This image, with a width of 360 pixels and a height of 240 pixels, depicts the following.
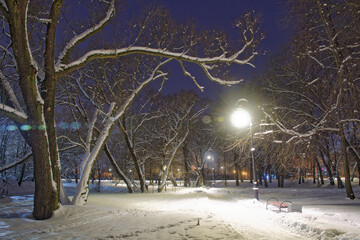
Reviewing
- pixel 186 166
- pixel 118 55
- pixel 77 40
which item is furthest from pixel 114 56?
pixel 186 166

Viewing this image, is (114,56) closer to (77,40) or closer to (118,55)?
(118,55)

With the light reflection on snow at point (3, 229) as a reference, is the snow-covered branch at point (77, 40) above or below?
above

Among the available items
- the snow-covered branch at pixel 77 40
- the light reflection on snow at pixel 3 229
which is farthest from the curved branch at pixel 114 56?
the light reflection on snow at pixel 3 229

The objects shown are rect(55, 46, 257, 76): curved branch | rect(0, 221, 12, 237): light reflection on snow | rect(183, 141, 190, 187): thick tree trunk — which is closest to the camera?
rect(0, 221, 12, 237): light reflection on snow

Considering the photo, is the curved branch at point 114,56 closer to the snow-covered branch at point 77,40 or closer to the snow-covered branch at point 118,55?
the snow-covered branch at point 118,55

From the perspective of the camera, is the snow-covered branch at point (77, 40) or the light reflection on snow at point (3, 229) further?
the snow-covered branch at point (77, 40)

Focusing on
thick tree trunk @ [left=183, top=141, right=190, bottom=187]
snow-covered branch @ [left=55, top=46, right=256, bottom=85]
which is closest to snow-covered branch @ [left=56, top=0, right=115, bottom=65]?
snow-covered branch @ [left=55, top=46, right=256, bottom=85]

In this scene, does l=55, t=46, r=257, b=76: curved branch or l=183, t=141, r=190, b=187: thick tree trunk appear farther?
l=183, t=141, r=190, b=187: thick tree trunk

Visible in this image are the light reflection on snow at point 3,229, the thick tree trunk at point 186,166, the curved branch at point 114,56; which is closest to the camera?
the light reflection on snow at point 3,229

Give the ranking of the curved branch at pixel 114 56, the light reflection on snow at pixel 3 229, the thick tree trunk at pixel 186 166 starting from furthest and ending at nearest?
the thick tree trunk at pixel 186 166 < the curved branch at pixel 114 56 < the light reflection on snow at pixel 3 229

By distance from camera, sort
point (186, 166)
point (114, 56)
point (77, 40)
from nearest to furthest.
A: point (77, 40) < point (114, 56) < point (186, 166)

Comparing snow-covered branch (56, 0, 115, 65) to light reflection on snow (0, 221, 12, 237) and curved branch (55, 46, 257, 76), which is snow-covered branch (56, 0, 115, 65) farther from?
light reflection on snow (0, 221, 12, 237)

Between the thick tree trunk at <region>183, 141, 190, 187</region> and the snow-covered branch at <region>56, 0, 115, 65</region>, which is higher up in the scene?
the snow-covered branch at <region>56, 0, 115, 65</region>

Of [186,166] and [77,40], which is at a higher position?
[77,40]
